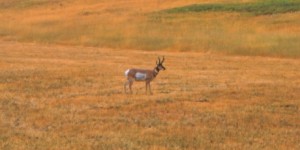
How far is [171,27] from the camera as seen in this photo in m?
53.3

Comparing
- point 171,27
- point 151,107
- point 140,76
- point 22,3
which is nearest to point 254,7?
point 171,27

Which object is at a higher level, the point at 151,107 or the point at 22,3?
the point at 22,3

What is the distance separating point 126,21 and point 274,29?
45.2 ft

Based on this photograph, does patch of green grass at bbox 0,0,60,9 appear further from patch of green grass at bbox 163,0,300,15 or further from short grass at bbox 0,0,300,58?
patch of green grass at bbox 163,0,300,15

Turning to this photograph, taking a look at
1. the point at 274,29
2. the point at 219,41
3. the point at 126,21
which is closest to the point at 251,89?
the point at 219,41

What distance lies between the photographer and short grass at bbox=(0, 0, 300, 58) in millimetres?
45656

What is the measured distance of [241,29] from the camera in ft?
164

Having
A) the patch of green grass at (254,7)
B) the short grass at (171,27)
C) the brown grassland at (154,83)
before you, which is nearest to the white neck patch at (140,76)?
the brown grassland at (154,83)

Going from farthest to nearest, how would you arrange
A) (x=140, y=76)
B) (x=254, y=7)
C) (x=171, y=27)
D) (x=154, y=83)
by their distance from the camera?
(x=254, y=7)
(x=171, y=27)
(x=154, y=83)
(x=140, y=76)

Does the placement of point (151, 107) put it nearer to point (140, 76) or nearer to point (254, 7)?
point (140, 76)

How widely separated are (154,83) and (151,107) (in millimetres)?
6257

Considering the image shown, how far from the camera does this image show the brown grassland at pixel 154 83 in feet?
54.2

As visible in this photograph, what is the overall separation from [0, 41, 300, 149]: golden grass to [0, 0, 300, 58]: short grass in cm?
1096

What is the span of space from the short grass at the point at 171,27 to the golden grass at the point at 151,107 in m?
11.0
